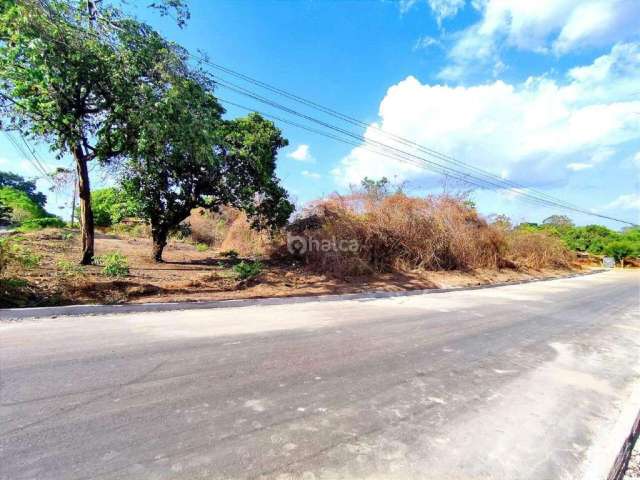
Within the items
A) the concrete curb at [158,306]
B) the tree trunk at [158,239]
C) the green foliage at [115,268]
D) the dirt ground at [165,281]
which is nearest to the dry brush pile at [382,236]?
the dirt ground at [165,281]

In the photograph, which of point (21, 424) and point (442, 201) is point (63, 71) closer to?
point (21, 424)

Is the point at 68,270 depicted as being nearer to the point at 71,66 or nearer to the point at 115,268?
the point at 115,268

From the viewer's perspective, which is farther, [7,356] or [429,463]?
[7,356]

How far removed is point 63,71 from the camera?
7.58m

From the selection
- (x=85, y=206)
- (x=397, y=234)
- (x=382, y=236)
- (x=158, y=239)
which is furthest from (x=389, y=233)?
(x=85, y=206)

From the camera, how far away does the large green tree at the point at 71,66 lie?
6961mm

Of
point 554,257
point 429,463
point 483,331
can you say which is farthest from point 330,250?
point 554,257

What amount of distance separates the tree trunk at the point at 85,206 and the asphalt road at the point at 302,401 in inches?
198

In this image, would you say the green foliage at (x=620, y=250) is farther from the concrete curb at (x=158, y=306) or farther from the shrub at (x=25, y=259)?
the shrub at (x=25, y=259)

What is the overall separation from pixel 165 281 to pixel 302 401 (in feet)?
25.1

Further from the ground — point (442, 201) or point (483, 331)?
point (442, 201)

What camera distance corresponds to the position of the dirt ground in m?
6.98

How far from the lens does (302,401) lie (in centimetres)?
311

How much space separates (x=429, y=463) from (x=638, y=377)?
4276 millimetres
